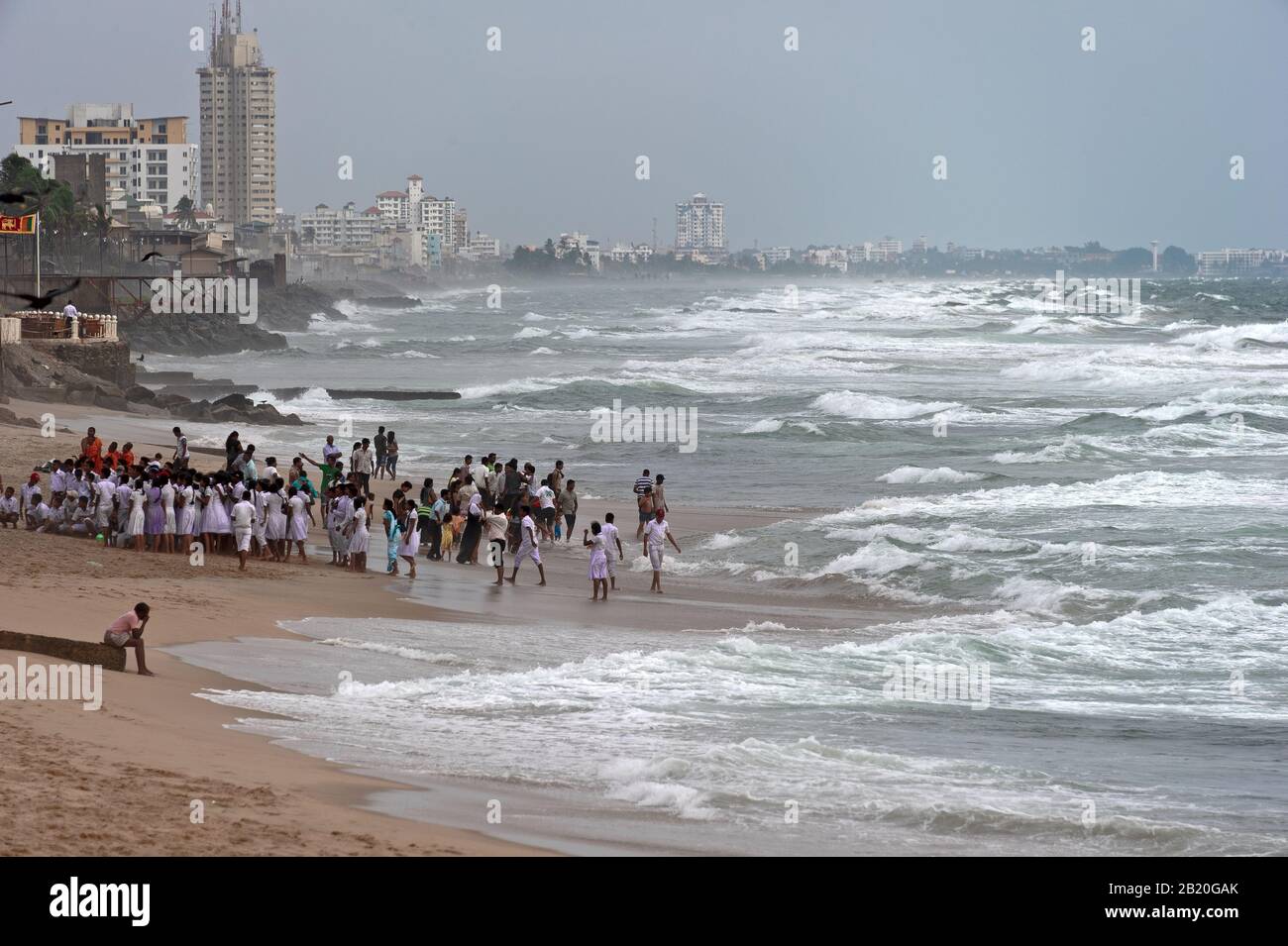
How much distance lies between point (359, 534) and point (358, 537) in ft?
0.12

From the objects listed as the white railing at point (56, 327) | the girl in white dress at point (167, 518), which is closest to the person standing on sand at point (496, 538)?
the girl in white dress at point (167, 518)

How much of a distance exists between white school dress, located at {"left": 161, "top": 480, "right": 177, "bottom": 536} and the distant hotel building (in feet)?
554

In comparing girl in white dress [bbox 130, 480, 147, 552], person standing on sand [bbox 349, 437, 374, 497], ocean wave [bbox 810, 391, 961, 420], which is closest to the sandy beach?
girl in white dress [bbox 130, 480, 147, 552]

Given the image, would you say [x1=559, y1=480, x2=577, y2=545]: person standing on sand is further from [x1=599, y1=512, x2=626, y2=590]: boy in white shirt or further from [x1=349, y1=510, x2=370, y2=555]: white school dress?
[x1=349, y1=510, x2=370, y2=555]: white school dress

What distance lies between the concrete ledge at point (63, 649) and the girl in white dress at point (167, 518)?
20.2 feet

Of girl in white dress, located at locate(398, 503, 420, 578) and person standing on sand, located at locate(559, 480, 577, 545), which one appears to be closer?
girl in white dress, located at locate(398, 503, 420, 578)

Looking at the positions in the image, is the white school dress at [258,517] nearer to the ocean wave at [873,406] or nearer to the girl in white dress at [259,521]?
the girl in white dress at [259,521]

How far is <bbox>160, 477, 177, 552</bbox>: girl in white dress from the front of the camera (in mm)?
18688

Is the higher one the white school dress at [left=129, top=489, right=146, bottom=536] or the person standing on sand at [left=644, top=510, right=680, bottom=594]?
the white school dress at [left=129, top=489, right=146, bottom=536]

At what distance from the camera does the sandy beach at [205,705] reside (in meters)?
8.68
